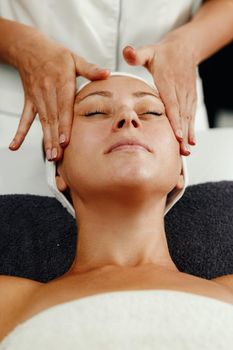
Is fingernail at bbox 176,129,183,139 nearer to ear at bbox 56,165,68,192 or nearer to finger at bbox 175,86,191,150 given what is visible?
finger at bbox 175,86,191,150

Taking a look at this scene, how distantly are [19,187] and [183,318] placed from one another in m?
0.82

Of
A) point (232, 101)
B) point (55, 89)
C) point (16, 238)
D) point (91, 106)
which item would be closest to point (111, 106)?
point (91, 106)

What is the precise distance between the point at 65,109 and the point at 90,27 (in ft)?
1.56

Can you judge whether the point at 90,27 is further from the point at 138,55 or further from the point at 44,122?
the point at 44,122

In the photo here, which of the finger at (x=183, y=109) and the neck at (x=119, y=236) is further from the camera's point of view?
the finger at (x=183, y=109)

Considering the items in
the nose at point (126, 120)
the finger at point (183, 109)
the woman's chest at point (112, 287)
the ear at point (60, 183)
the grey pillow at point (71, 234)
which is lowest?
the grey pillow at point (71, 234)

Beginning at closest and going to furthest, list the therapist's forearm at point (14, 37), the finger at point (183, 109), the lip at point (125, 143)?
the lip at point (125, 143) < the finger at point (183, 109) < the therapist's forearm at point (14, 37)

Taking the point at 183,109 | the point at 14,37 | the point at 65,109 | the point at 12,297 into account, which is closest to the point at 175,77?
the point at 183,109

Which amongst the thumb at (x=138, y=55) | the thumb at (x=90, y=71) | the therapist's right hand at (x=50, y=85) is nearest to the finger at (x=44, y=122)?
the therapist's right hand at (x=50, y=85)

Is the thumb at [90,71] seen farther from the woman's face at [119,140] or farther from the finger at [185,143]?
the finger at [185,143]

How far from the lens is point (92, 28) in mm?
1764

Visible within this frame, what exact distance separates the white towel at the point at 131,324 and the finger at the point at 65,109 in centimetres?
41

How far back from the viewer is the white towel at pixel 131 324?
0.98 metres

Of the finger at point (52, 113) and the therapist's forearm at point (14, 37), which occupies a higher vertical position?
the therapist's forearm at point (14, 37)
